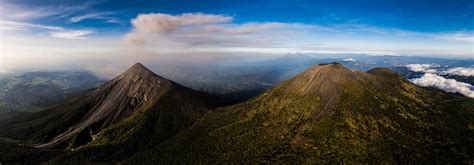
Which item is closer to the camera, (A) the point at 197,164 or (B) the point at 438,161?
(B) the point at 438,161

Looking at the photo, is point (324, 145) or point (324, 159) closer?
point (324, 159)

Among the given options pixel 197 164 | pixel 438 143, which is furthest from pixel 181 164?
pixel 438 143

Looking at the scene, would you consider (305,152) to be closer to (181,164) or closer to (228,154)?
(228,154)

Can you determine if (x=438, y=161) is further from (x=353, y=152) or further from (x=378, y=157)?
(x=353, y=152)

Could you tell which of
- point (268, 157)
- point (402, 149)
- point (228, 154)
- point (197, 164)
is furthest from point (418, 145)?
point (197, 164)

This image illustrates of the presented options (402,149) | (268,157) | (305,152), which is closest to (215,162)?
(268,157)

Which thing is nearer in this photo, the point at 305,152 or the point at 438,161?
the point at 438,161

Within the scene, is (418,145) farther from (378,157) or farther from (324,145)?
(324,145)
